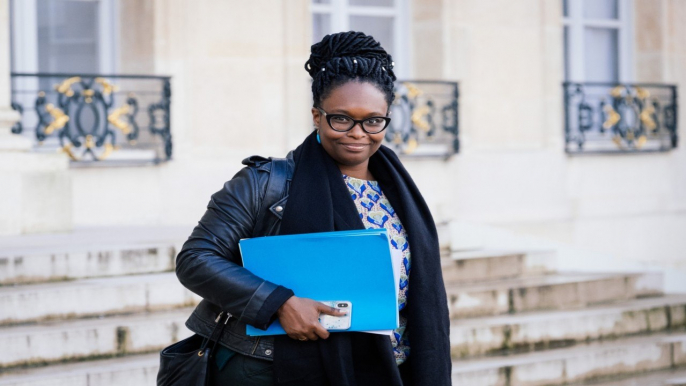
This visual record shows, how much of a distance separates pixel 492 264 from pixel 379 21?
3.60 metres

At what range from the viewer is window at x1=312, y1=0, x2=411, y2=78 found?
9352 mm

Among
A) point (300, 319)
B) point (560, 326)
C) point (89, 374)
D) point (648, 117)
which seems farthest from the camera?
point (648, 117)

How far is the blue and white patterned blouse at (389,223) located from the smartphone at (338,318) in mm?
216

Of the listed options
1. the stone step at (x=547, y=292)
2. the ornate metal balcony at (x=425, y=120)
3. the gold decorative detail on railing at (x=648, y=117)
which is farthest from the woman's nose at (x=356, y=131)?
the gold decorative detail on railing at (x=648, y=117)

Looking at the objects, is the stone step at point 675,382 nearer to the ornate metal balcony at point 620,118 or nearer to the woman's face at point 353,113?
the woman's face at point 353,113

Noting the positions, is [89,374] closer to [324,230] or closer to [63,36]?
[324,230]

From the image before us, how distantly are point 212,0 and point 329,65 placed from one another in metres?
5.90

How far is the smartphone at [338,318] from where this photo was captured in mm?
2309

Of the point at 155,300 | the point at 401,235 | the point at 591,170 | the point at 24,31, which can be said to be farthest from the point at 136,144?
the point at 401,235

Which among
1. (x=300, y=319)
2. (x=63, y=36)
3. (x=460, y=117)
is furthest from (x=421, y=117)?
(x=300, y=319)

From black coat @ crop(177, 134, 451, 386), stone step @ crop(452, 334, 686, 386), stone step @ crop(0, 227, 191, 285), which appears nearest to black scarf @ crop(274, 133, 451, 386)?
black coat @ crop(177, 134, 451, 386)

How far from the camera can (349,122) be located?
2426 mm

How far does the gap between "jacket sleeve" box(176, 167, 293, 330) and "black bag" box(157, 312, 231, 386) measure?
0.39ft

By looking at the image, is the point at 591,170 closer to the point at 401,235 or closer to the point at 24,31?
the point at 24,31
